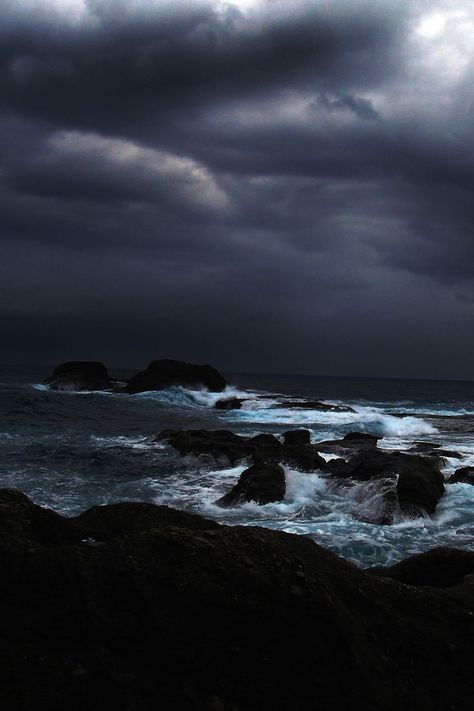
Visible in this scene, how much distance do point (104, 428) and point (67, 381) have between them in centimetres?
4183

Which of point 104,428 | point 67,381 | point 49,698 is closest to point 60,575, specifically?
point 49,698

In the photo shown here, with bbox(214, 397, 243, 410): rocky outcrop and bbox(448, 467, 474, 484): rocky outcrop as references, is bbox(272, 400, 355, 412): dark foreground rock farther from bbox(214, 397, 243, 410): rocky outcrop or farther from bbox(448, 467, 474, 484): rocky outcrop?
bbox(448, 467, 474, 484): rocky outcrop

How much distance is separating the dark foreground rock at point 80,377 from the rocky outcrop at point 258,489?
5840 centimetres

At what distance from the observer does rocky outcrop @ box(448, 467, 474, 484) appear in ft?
54.7

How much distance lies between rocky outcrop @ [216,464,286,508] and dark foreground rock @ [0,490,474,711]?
10385 mm

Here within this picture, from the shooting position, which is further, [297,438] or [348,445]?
[297,438]

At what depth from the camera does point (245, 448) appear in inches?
840

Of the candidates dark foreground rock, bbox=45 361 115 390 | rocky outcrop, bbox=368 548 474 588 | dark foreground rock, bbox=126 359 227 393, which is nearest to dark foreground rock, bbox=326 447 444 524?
rocky outcrop, bbox=368 548 474 588

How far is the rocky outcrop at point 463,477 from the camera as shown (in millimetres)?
16688

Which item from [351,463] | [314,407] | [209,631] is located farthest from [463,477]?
[314,407]

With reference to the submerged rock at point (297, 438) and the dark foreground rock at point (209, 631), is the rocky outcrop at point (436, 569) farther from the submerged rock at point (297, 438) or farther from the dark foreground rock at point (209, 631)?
the submerged rock at point (297, 438)

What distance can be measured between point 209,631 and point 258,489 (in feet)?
37.0

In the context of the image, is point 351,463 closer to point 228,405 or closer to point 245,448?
point 245,448

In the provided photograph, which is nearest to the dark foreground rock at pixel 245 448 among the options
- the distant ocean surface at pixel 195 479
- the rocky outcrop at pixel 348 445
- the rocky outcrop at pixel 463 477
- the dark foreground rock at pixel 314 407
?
the distant ocean surface at pixel 195 479
